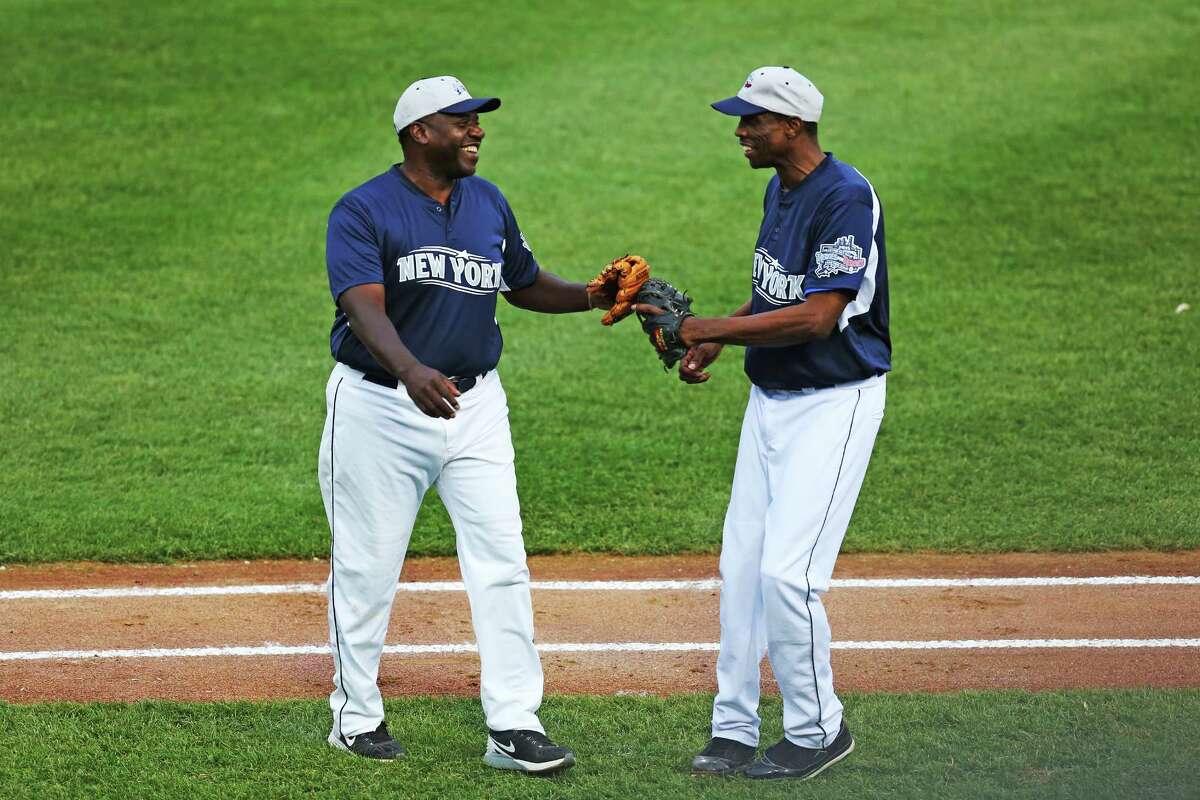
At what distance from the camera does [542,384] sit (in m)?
9.77

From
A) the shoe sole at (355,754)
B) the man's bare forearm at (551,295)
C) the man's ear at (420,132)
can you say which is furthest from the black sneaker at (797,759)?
the man's ear at (420,132)

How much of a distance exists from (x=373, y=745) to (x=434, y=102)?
2.16 m

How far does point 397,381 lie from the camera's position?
4.93 meters

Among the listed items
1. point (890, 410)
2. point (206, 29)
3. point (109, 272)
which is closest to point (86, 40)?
point (206, 29)

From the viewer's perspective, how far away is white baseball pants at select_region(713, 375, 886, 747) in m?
4.78

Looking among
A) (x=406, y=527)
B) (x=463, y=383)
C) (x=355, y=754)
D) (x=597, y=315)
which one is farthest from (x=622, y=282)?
(x=597, y=315)

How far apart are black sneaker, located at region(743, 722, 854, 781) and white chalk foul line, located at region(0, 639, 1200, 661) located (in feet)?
3.97

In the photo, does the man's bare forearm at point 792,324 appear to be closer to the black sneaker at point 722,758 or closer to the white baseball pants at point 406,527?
the white baseball pants at point 406,527

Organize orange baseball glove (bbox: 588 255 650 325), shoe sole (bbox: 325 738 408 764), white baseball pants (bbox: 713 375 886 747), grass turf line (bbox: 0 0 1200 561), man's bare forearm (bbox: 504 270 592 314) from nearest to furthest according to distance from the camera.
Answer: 1. white baseball pants (bbox: 713 375 886 747)
2. shoe sole (bbox: 325 738 408 764)
3. orange baseball glove (bbox: 588 255 650 325)
4. man's bare forearm (bbox: 504 270 592 314)
5. grass turf line (bbox: 0 0 1200 561)

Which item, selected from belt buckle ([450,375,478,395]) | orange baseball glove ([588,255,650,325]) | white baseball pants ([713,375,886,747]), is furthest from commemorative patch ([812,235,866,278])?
belt buckle ([450,375,478,395])

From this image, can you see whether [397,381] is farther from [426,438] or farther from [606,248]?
[606,248]

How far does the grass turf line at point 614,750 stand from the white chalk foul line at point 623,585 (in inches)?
55.0

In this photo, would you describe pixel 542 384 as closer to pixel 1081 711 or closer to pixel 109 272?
pixel 109 272

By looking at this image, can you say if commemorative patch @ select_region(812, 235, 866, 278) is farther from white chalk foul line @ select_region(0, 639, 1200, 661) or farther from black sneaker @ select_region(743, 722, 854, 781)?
white chalk foul line @ select_region(0, 639, 1200, 661)
